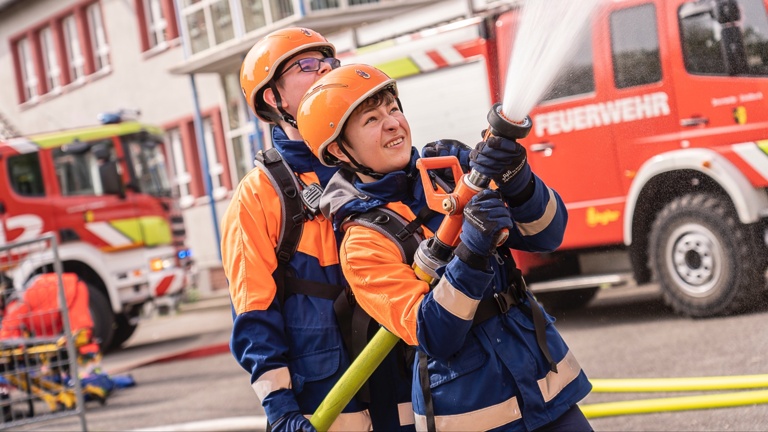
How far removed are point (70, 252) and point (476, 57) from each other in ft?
23.0

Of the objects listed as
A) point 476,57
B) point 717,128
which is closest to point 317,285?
point 717,128

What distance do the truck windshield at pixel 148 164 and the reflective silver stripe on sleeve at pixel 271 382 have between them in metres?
11.6

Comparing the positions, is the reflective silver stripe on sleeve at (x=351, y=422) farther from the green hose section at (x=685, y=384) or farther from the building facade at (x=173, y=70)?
the building facade at (x=173, y=70)

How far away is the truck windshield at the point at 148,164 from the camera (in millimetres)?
14414

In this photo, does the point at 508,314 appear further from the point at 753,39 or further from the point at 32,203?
the point at 32,203

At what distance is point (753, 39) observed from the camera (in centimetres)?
470

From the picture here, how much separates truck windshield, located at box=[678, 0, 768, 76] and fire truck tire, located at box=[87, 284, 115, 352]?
887 centimetres

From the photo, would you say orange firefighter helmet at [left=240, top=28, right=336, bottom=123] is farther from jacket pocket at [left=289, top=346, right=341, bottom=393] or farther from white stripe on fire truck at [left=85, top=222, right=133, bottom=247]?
white stripe on fire truck at [left=85, top=222, right=133, bottom=247]

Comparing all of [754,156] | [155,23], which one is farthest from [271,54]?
[155,23]

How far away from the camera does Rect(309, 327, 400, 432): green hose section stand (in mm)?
2980

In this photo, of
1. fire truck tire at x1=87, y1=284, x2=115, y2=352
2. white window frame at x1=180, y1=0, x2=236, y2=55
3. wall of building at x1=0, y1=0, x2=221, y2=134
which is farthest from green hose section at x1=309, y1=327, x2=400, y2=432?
wall of building at x1=0, y1=0, x2=221, y2=134

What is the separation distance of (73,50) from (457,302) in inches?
1111

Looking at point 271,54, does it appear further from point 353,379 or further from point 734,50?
point 734,50

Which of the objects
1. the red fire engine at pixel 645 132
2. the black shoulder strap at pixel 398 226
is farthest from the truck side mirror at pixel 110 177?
the black shoulder strap at pixel 398 226
